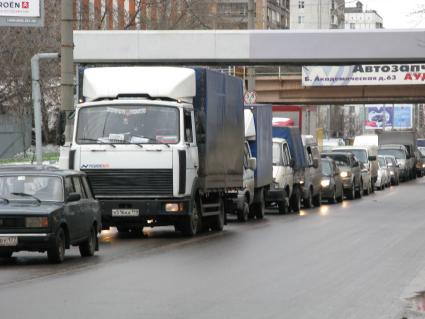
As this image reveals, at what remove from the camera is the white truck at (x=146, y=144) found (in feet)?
78.2

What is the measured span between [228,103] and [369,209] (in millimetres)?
12063

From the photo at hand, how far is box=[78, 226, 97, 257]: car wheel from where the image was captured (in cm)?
1976

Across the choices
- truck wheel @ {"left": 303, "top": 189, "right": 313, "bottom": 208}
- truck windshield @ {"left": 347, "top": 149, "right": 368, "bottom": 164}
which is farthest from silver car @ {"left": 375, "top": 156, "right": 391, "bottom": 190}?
truck wheel @ {"left": 303, "top": 189, "right": 313, "bottom": 208}

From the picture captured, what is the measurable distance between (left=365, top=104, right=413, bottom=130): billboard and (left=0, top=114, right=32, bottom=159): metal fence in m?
96.4

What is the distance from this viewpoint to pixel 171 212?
23.8 m

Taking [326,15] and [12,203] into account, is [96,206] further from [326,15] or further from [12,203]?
[326,15]

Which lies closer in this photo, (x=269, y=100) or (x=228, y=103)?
(x=228, y=103)

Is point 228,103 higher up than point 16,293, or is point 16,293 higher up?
point 228,103

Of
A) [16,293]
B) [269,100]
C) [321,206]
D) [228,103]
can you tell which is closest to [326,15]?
[269,100]

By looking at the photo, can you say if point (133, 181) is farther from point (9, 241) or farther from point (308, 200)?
point (308, 200)

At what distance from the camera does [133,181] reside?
23953 millimetres

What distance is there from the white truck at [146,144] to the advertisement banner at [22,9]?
521 centimetres

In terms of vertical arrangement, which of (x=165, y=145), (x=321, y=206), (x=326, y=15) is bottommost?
(x=321, y=206)

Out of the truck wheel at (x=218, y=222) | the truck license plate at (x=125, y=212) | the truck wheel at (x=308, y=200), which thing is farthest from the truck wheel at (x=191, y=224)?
the truck wheel at (x=308, y=200)
